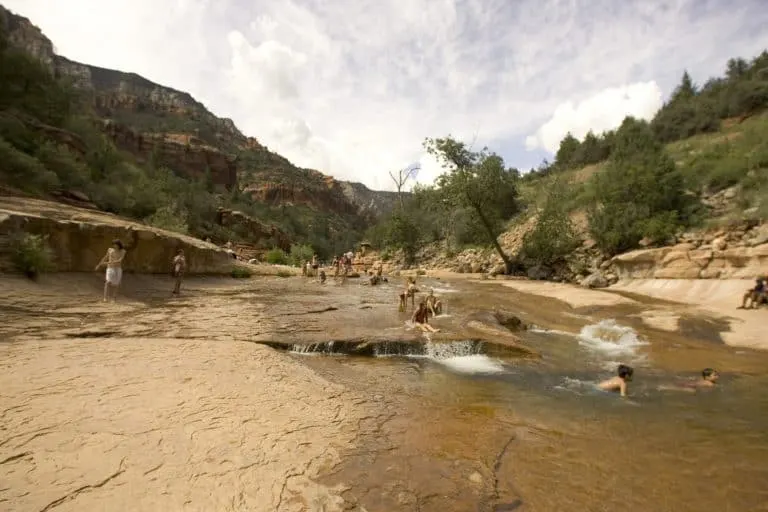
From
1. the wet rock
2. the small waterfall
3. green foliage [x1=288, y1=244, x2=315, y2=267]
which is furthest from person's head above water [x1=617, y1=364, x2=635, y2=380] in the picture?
green foliage [x1=288, y1=244, x2=315, y2=267]

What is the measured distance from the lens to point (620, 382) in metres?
6.40

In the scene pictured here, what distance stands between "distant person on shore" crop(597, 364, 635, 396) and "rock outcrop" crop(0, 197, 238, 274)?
Answer: 13270 mm

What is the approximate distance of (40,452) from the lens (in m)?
3.20

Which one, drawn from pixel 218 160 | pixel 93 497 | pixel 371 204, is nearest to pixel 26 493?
pixel 93 497

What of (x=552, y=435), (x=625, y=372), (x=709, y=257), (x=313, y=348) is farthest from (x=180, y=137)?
(x=552, y=435)

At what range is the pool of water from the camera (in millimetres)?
3438

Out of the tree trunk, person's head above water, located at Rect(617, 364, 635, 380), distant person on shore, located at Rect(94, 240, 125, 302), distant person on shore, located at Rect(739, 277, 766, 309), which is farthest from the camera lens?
the tree trunk

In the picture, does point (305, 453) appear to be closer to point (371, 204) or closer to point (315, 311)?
point (315, 311)

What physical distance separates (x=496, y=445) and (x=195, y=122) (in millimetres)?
97117

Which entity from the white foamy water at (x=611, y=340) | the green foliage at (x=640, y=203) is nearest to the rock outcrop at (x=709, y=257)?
the green foliage at (x=640, y=203)

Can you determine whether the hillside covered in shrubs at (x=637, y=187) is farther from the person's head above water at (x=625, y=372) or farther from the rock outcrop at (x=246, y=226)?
the rock outcrop at (x=246, y=226)

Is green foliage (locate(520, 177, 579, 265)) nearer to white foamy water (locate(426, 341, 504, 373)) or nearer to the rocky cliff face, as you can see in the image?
white foamy water (locate(426, 341, 504, 373))

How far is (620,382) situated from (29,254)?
13210 millimetres

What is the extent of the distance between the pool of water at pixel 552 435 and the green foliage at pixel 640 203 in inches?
499
